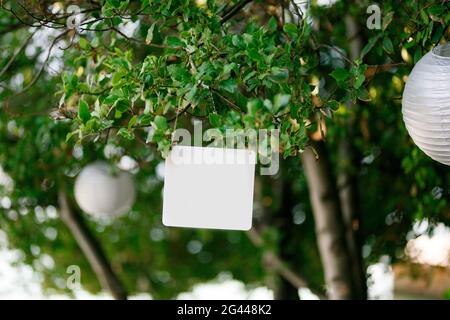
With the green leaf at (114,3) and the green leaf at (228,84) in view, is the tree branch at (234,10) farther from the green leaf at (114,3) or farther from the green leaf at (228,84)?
the green leaf at (228,84)

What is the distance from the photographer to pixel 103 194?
3666 millimetres

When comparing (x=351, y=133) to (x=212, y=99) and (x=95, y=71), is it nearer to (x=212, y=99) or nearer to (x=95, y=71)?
(x=95, y=71)

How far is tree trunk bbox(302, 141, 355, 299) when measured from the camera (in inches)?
145

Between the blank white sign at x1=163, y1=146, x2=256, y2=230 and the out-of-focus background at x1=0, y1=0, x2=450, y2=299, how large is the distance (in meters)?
0.15

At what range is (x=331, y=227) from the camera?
369cm

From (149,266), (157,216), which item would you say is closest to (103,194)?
(157,216)

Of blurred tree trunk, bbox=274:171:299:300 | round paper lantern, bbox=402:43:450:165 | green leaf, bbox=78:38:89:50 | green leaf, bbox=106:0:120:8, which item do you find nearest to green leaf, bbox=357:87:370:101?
round paper lantern, bbox=402:43:450:165

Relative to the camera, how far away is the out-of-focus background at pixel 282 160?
2213mm

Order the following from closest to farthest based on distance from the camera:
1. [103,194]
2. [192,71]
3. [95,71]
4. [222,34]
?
[192,71] < [222,34] < [95,71] < [103,194]

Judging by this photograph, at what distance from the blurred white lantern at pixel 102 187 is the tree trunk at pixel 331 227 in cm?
94

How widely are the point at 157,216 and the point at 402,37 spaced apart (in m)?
5.06

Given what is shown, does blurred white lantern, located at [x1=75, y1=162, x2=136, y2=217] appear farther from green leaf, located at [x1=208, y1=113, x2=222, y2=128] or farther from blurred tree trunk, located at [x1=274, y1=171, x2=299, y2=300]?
green leaf, located at [x1=208, y1=113, x2=222, y2=128]

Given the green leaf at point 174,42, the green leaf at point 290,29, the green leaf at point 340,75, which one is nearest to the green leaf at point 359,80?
the green leaf at point 340,75

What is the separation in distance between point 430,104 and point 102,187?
7.23ft
